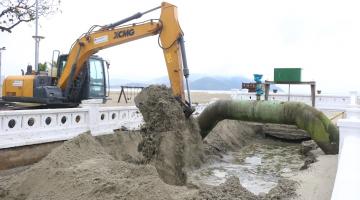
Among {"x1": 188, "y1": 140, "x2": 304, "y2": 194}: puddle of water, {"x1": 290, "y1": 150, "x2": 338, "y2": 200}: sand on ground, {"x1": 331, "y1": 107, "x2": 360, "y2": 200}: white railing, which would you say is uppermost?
{"x1": 331, "y1": 107, "x2": 360, "y2": 200}: white railing

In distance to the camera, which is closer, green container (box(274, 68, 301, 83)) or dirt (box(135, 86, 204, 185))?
dirt (box(135, 86, 204, 185))

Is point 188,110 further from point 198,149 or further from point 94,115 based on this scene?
point 94,115

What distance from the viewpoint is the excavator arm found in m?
10.5

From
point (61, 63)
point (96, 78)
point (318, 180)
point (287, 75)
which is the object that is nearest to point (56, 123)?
point (96, 78)

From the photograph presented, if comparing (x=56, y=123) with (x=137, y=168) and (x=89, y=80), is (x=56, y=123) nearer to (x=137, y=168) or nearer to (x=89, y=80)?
(x=89, y=80)

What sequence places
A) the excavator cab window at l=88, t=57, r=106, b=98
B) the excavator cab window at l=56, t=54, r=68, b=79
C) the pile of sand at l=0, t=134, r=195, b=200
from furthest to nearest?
the excavator cab window at l=56, t=54, r=68, b=79
the excavator cab window at l=88, t=57, r=106, b=98
the pile of sand at l=0, t=134, r=195, b=200

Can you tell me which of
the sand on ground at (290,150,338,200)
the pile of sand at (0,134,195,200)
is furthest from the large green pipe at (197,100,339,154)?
the pile of sand at (0,134,195,200)

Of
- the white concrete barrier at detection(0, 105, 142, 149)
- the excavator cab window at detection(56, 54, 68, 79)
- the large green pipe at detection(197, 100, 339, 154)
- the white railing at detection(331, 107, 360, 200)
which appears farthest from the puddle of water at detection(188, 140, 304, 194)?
the excavator cab window at detection(56, 54, 68, 79)

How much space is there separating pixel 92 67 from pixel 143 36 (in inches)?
98.7

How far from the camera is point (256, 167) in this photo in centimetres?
1155

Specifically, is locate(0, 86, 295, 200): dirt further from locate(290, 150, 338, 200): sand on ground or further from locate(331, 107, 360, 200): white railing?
locate(331, 107, 360, 200): white railing

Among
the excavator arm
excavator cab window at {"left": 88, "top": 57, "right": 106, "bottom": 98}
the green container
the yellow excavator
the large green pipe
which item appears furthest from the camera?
the green container

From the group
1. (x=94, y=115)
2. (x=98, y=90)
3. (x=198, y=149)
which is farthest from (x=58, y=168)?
(x=98, y=90)

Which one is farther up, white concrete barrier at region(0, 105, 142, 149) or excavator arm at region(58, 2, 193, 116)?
excavator arm at region(58, 2, 193, 116)
